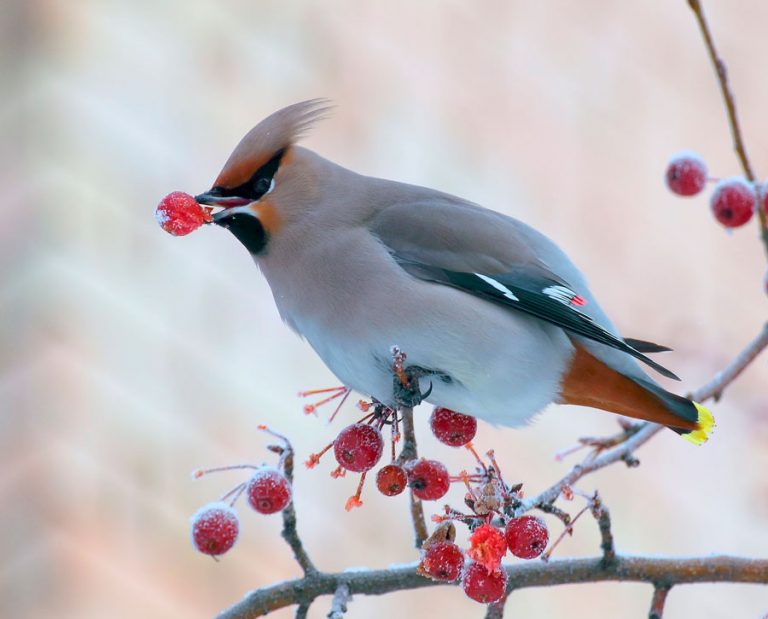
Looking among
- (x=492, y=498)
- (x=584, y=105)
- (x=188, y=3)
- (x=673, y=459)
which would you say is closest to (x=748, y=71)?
(x=584, y=105)

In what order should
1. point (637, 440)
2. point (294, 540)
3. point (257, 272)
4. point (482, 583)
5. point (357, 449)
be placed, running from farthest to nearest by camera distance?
point (257, 272) < point (637, 440) < point (357, 449) < point (294, 540) < point (482, 583)

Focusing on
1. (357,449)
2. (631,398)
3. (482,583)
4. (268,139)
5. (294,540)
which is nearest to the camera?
(482,583)

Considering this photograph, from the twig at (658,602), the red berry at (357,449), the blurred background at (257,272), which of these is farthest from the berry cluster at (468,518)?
the blurred background at (257,272)

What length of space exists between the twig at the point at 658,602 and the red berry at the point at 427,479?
37cm

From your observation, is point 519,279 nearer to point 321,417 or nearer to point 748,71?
point 321,417

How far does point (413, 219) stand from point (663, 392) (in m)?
0.63

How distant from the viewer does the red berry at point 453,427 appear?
222 cm

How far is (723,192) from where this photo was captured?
90.5 inches

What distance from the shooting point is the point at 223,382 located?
3680mm

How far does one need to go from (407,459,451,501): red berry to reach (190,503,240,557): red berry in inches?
11.8

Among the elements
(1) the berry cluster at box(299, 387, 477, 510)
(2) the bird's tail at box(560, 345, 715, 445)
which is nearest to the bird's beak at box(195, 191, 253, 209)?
(1) the berry cluster at box(299, 387, 477, 510)

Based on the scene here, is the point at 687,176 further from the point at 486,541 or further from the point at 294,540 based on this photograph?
the point at 294,540

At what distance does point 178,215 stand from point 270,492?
55 cm

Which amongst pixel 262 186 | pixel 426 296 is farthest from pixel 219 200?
pixel 426 296
